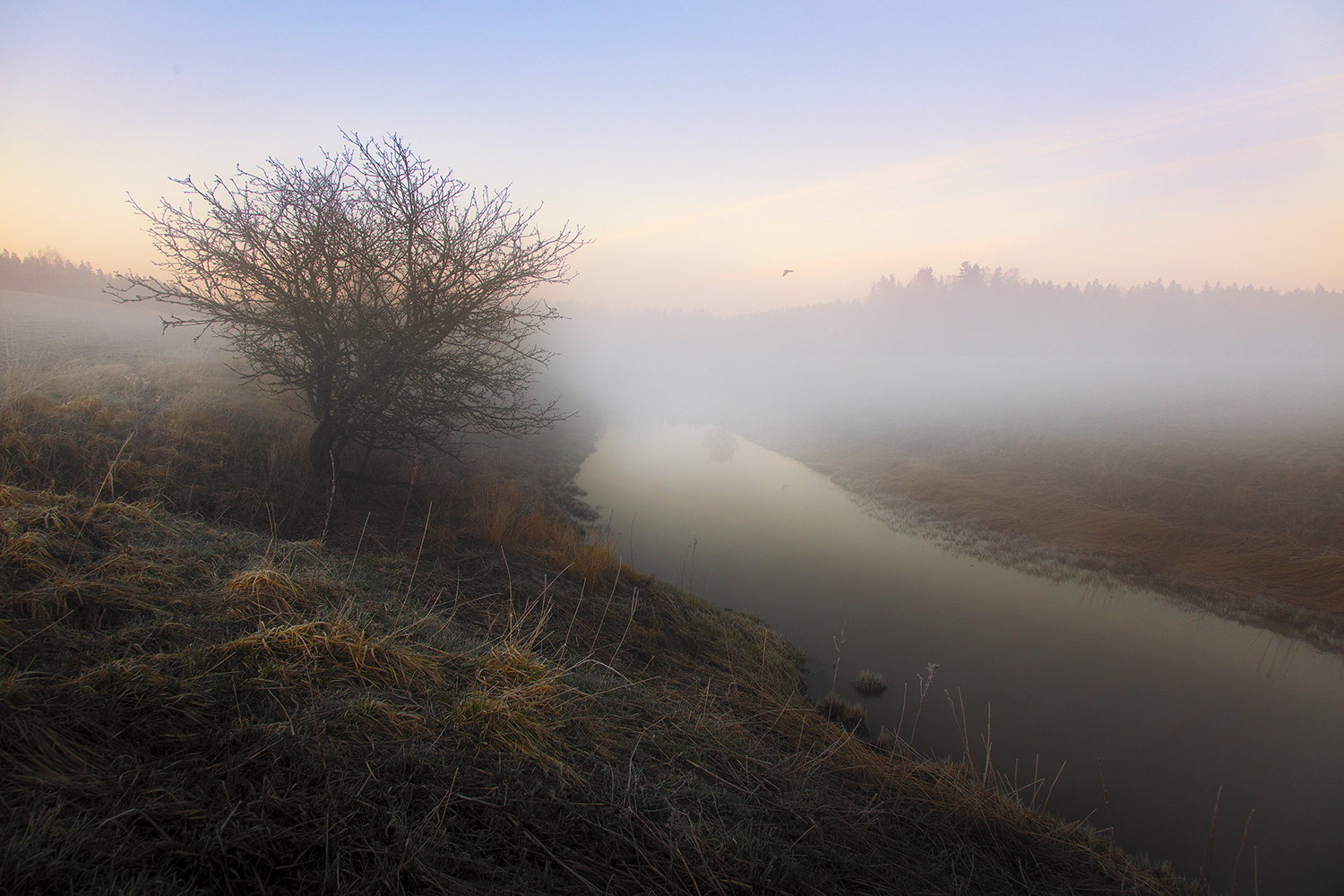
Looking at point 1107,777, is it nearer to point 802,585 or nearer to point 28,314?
point 802,585

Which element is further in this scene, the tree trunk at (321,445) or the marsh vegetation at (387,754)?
the tree trunk at (321,445)

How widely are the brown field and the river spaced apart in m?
1.27

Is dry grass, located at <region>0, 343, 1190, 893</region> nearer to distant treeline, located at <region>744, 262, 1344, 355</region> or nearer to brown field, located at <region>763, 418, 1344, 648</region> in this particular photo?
brown field, located at <region>763, 418, 1344, 648</region>

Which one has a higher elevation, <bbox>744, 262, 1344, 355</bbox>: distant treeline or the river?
<bbox>744, 262, 1344, 355</bbox>: distant treeline

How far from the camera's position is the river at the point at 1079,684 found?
5140 mm

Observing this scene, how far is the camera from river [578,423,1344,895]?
514 cm

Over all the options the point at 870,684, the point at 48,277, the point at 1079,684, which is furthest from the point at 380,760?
the point at 48,277

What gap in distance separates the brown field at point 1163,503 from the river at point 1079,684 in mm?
1267

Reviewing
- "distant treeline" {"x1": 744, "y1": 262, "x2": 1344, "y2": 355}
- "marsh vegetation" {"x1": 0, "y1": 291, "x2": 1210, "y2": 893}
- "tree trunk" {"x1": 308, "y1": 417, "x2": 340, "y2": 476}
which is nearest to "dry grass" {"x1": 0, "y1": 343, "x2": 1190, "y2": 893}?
"marsh vegetation" {"x1": 0, "y1": 291, "x2": 1210, "y2": 893}

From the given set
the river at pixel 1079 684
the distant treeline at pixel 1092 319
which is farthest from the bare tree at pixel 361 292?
the distant treeline at pixel 1092 319

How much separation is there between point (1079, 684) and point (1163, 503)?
968 centimetres

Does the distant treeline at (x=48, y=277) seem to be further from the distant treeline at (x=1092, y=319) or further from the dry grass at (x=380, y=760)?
the distant treeline at (x=1092, y=319)

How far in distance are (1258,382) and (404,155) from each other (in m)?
50.0

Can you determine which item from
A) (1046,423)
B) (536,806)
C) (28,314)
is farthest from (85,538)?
(1046,423)
